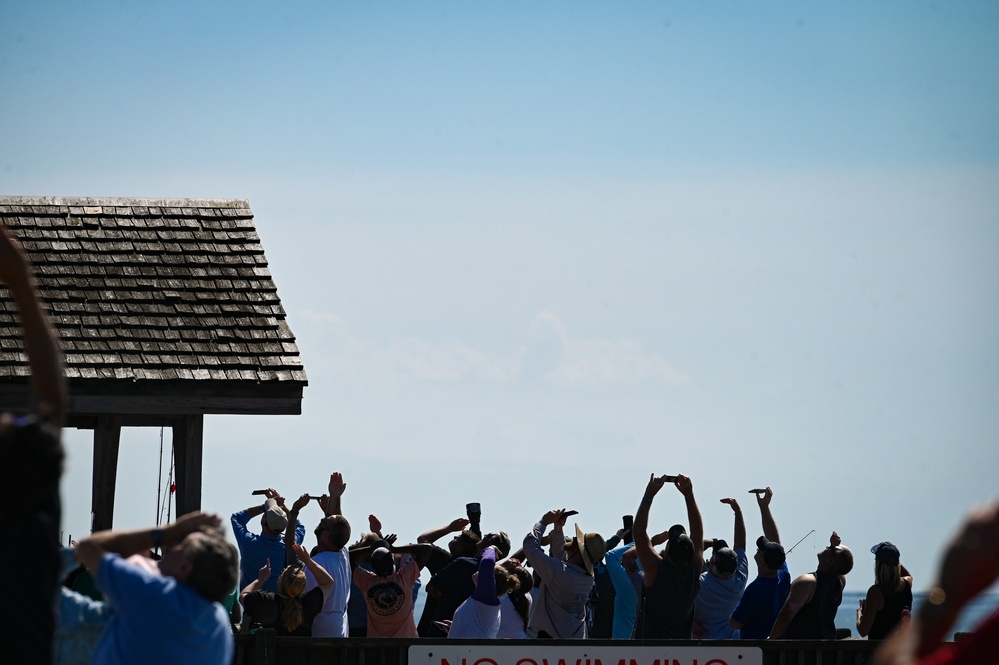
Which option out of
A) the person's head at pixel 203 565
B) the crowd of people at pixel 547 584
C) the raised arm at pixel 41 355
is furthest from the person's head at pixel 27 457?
the crowd of people at pixel 547 584

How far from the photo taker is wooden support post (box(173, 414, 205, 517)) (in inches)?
439

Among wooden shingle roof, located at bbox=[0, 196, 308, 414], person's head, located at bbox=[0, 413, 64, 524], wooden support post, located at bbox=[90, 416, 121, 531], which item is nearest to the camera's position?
person's head, located at bbox=[0, 413, 64, 524]

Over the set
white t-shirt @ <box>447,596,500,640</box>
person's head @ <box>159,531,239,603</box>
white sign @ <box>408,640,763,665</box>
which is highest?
person's head @ <box>159,531,239,603</box>

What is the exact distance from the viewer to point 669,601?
974cm

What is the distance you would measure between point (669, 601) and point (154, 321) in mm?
5064

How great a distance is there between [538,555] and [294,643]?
6.61ft

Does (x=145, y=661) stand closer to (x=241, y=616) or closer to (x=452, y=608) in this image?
(x=241, y=616)

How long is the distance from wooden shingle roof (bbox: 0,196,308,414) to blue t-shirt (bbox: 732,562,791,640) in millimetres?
3968

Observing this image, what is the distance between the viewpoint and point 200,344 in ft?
37.6

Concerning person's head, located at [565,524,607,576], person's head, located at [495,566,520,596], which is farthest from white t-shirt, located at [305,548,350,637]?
person's head, located at [565,524,607,576]

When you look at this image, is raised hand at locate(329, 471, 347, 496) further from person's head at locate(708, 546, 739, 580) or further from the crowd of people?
person's head at locate(708, 546, 739, 580)

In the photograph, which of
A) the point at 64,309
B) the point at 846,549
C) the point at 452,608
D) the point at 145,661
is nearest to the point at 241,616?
the point at 452,608

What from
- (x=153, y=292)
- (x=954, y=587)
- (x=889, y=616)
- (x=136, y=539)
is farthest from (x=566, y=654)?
(x=954, y=587)

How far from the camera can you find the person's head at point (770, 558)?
10.1 meters
